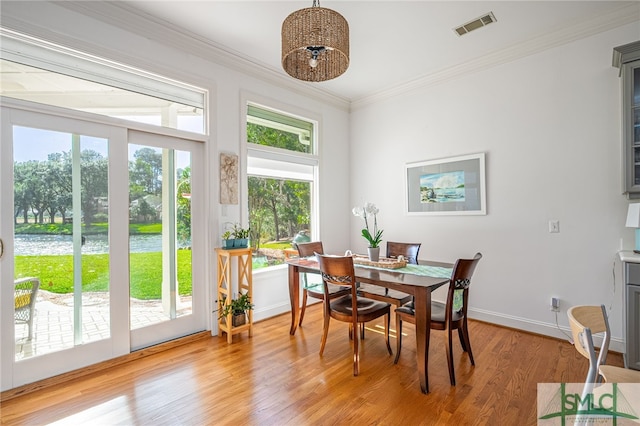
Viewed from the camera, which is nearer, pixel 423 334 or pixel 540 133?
pixel 423 334

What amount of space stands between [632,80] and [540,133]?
2.51 feet

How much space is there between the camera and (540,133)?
3115mm

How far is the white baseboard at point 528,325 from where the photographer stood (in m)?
2.75

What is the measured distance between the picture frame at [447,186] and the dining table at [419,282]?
108 centimetres

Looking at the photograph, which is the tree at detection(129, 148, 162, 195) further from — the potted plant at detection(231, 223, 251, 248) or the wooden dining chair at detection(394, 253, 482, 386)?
the wooden dining chair at detection(394, 253, 482, 386)

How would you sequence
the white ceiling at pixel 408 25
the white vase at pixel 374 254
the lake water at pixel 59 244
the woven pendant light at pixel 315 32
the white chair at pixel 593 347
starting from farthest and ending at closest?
1. the white vase at pixel 374 254
2. the white ceiling at pixel 408 25
3. the lake water at pixel 59 244
4. the woven pendant light at pixel 315 32
5. the white chair at pixel 593 347

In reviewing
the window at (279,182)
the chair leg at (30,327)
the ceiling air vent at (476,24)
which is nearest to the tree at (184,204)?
the window at (279,182)

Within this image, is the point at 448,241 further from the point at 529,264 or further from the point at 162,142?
the point at 162,142

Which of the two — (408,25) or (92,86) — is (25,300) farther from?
(408,25)

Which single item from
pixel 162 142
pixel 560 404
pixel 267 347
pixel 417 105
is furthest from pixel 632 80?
pixel 162 142

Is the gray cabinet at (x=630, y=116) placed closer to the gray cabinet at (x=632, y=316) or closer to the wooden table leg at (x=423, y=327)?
the gray cabinet at (x=632, y=316)

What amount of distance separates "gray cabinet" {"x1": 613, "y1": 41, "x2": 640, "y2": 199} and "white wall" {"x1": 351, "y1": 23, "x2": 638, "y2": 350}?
27cm

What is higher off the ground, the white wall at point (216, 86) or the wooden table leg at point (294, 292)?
the white wall at point (216, 86)

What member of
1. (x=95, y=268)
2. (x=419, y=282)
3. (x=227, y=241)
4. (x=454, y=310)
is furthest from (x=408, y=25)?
(x=95, y=268)
